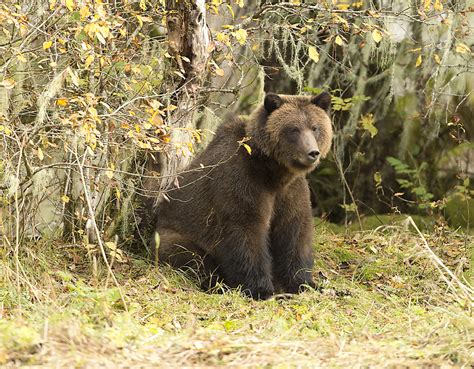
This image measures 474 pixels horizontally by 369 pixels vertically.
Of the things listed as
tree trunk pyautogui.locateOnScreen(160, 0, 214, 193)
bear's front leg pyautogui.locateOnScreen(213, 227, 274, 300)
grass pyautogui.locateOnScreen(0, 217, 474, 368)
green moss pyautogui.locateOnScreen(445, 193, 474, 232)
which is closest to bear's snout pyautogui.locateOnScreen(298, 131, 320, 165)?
bear's front leg pyautogui.locateOnScreen(213, 227, 274, 300)

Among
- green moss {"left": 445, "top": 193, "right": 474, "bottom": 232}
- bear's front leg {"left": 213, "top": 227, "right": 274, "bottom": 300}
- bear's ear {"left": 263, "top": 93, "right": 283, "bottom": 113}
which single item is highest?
bear's ear {"left": 263, "top": 93, "right": 283, "bottom": 113}

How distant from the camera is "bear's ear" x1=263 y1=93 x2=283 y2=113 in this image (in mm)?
8000

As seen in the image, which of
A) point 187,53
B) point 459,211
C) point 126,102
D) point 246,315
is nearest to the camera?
point 246,315

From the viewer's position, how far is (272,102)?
316 inches

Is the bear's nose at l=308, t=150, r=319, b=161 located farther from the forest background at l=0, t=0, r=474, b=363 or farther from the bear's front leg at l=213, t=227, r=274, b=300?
the forest background at l=0, t=0, r=474, b=363

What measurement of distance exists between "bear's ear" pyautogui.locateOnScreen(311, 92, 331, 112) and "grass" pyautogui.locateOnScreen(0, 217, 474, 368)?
5.63 feet

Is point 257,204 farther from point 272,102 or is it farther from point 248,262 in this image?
point 272,102

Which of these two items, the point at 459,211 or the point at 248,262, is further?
the point at 459,211

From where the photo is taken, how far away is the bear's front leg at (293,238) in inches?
319

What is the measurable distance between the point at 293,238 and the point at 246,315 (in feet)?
5.14

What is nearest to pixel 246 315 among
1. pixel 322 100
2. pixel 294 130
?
pixel 294 130

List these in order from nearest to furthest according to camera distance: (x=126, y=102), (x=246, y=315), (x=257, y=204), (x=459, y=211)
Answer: (x=246, y=315) < (x=126, y=102) < (x=257, y=204) < (x=459, y=211)

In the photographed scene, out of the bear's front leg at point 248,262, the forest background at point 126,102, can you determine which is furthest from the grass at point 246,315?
the bear's front leg at point 248,262

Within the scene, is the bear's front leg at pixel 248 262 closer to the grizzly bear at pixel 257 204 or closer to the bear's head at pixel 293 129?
the grizzly bear at pixel 257 204
